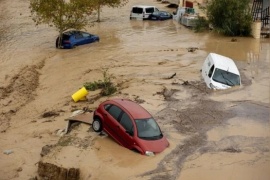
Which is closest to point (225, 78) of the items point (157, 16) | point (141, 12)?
Answer: point (157, 16)

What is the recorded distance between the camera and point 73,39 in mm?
29938

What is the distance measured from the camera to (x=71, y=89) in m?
21.7

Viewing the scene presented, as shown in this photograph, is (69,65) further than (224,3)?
No

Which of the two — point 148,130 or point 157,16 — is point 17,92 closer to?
point 148,130

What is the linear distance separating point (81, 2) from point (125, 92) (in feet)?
41.9

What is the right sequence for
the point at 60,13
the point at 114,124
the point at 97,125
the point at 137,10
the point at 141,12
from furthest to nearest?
the point at 137,10 < the point at 141,12 < the point at 60,13 < the point at 97,125 < the point at 114,124

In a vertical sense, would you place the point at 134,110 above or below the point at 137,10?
below

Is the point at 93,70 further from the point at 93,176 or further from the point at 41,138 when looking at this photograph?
the point at 93,176

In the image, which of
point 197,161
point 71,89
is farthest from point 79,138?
point 71,89

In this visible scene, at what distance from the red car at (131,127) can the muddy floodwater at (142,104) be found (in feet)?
0.84

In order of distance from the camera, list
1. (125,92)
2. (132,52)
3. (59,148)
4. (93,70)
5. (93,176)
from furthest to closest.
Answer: (132,52) < (93,70) < (125,92) < (59,148) < (93,176)

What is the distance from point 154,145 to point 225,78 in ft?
25.0

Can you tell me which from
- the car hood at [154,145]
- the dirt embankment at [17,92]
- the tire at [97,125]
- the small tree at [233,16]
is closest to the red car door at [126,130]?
the car hood at [154,145]

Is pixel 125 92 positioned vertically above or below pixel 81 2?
below
